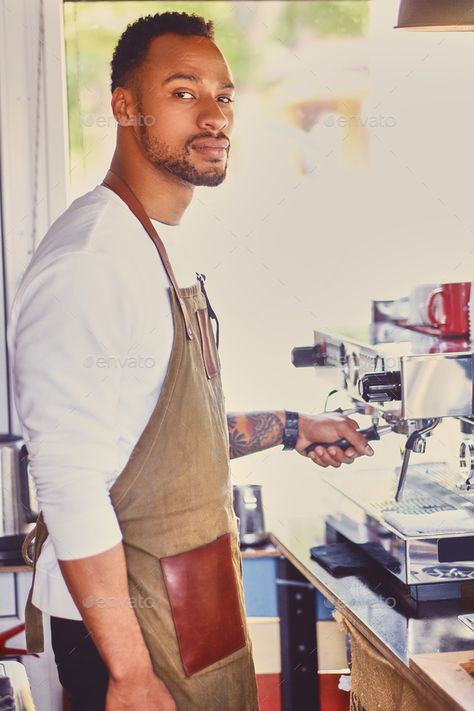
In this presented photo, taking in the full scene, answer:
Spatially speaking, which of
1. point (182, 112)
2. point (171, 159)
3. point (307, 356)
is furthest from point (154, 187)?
point (307, 356)

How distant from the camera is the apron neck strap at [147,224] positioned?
1.74 metres

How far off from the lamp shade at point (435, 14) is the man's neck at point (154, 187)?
27.3 inches

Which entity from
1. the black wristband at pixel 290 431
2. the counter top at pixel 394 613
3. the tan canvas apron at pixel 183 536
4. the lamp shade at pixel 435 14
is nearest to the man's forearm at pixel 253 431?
the black wristband at pixel 290 431

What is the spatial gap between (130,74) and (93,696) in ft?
3.80

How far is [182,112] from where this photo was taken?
6.25ft

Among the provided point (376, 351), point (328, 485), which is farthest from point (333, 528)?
point (376, 351)

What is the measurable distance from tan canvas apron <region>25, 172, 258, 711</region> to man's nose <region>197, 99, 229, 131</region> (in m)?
0.21

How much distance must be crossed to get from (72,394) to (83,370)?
4 cm

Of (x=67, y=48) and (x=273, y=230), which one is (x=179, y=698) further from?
(x=67, y=48)

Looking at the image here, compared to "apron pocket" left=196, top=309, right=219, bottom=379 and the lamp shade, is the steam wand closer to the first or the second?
"apron pocket" left=196, top=309, right=219, bottom=379

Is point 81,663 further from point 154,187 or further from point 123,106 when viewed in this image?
point 123,106

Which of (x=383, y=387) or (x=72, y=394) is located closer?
(x=72, y=394)

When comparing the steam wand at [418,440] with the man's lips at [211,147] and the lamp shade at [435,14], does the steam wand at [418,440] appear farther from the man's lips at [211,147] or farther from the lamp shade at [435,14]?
the lamp shade at [435,14]

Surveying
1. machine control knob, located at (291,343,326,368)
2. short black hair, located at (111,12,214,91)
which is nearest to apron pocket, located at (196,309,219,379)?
short black hair, located at (111,12,214,91)
